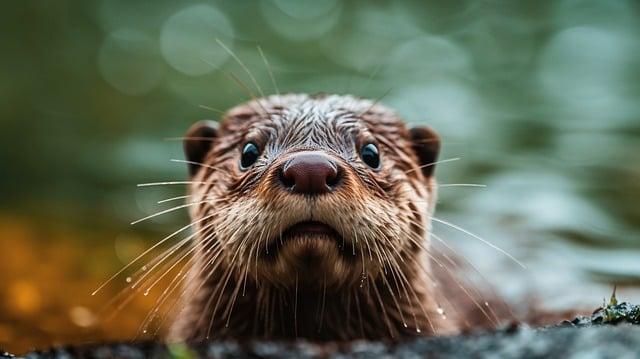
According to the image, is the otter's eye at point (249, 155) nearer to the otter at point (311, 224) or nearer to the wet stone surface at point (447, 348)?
the otter at point (311, 224)

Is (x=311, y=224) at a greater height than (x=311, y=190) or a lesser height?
lesser

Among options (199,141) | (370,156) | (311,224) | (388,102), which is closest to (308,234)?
(311,224)

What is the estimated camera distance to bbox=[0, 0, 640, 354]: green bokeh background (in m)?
7.02

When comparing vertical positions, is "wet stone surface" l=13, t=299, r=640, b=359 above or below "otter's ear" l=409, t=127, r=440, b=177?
below

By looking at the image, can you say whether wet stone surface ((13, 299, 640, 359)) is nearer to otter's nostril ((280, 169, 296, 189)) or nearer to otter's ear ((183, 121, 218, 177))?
otter's nostril ((280, 169, 296, 189))

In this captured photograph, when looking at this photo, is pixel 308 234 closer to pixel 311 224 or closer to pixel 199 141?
pixel 311 224

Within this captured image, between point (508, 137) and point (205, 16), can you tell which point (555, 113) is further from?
point (205, 16)

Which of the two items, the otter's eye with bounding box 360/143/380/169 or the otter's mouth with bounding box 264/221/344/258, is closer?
the otter's mouth with bounding box 264/221/344/258

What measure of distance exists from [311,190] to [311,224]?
14cm

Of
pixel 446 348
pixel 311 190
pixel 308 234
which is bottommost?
pixel 446 348

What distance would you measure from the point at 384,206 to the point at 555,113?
5.32 m

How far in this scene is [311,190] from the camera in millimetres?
3428

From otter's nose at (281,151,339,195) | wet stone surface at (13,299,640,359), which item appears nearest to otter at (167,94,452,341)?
otter's nose at (281,151,339,195)

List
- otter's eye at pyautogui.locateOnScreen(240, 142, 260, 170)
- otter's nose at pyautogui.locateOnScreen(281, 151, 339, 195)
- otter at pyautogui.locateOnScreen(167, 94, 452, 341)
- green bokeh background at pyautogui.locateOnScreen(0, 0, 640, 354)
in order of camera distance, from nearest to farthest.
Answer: otter's nose at pyautogui.locateOnScreen(281, 151, 339, 195) → otter at pyautogui.locateOnScreen(167, 94, 452, 341) → otter's eye at pyautogui.locateOnScreen(240, 142, 260, 170) → green bokeh background at pyautogui.locateOnScreen(0, 0, 640, 354)
